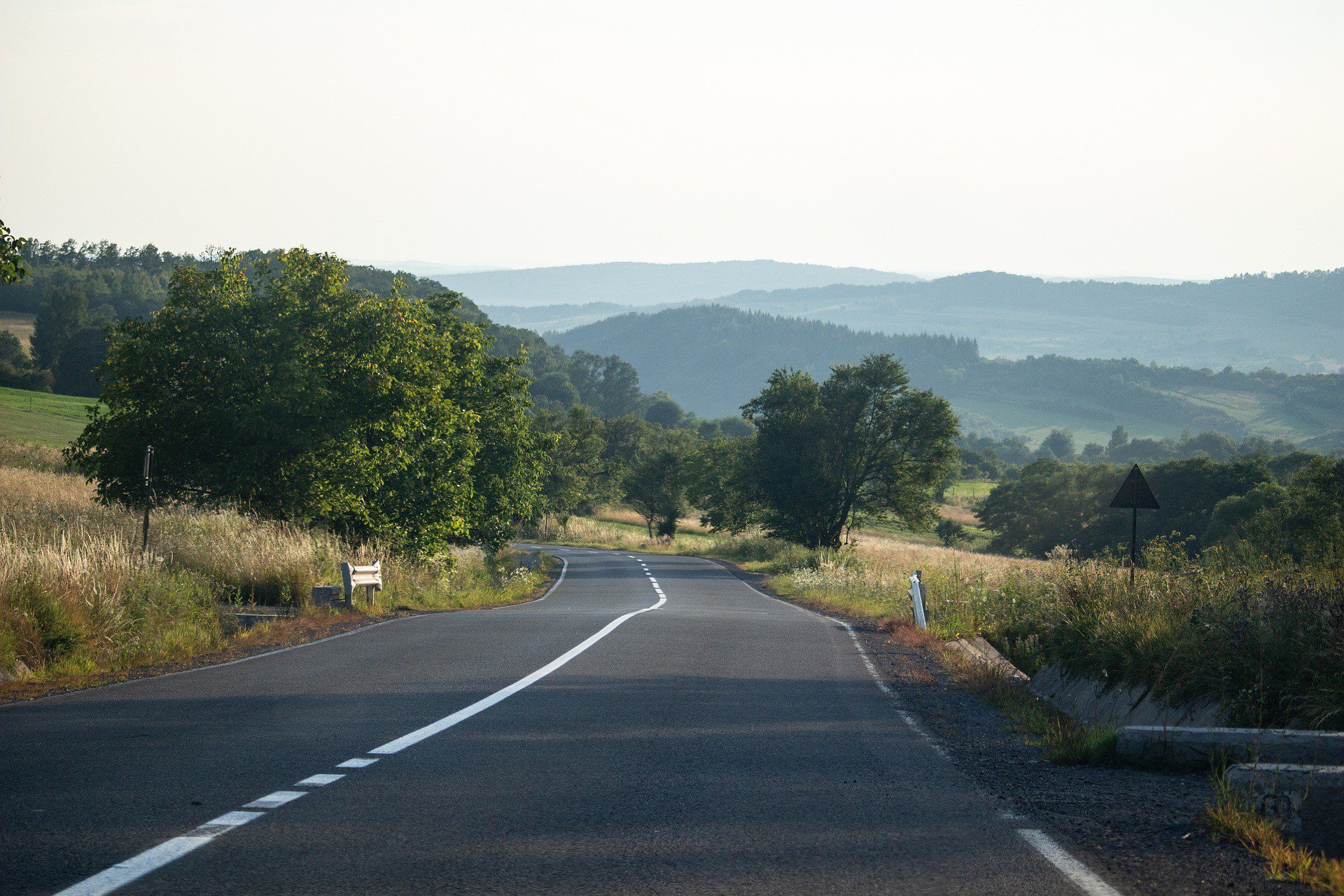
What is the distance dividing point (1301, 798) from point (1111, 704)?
4169mm

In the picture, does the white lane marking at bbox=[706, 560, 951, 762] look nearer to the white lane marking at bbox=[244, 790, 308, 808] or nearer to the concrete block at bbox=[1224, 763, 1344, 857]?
the concrete block at bbox=[1224, 763, 1344, 857]

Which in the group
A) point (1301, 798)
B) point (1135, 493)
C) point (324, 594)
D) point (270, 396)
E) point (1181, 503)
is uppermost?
point (270, 396)

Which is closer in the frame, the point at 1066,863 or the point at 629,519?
the point at 1066,863

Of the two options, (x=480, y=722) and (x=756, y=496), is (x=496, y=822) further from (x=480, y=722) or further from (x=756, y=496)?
(x=756, y=496)

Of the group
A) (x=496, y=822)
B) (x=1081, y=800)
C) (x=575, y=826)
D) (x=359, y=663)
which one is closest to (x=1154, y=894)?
(x=1081, y=800)

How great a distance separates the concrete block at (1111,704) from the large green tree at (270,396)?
1530 cm

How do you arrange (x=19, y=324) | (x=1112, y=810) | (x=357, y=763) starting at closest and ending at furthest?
(x=1112, y=810) → (x=357, y=763) → (x=19, y=324)

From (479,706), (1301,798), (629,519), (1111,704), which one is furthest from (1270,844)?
(629,519)

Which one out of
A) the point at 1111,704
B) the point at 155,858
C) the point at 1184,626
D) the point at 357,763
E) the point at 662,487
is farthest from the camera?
the point at 662,487

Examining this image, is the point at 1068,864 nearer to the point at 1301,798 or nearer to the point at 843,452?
the point at 1301,798

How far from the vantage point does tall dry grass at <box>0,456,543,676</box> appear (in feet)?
33.4

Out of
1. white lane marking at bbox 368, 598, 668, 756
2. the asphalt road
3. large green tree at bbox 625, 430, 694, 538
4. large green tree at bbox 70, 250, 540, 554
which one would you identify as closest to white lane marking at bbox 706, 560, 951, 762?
the asphalt road

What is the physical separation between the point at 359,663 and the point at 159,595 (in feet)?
11.3

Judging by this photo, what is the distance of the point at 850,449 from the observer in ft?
173
